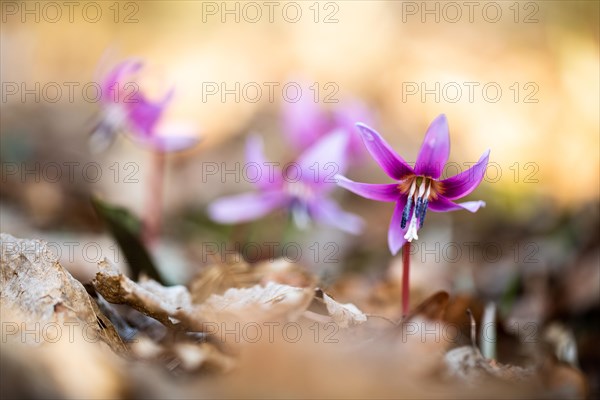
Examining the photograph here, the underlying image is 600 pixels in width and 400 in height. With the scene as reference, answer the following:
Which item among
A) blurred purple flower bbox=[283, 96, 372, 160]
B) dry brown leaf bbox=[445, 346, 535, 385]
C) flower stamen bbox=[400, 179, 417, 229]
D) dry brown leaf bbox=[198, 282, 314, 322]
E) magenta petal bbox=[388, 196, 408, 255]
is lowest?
dry brown leaf bbox=[445, 346, 535, 385]

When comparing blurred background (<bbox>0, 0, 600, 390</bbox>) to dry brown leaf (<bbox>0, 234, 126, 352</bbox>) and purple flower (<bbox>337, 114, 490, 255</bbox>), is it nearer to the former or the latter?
purple flower (<bbox>337, 114, 490, 255</bbox>)

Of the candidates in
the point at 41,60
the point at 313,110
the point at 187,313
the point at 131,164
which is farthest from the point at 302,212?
the point at 41,60

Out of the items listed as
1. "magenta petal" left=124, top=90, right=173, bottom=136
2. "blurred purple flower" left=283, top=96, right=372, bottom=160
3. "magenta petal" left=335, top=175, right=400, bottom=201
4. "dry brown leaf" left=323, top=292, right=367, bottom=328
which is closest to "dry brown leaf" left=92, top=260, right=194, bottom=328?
"dry brown leaf" left=323, top=292, right=367, bottom=328

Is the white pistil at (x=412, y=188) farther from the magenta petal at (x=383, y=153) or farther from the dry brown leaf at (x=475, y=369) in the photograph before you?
the dry brown leaf at (x=475, y=369)

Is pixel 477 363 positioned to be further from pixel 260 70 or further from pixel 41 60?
pixel 41 60

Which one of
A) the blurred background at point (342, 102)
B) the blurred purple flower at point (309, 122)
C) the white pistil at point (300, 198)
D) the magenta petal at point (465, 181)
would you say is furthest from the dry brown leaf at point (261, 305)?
the blurred purple flower at point (309, 122)

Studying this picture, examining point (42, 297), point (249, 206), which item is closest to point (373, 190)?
point (42, 297)

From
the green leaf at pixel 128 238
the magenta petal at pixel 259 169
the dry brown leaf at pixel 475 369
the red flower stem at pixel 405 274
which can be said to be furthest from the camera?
the magenta petal at pixel 259 169
